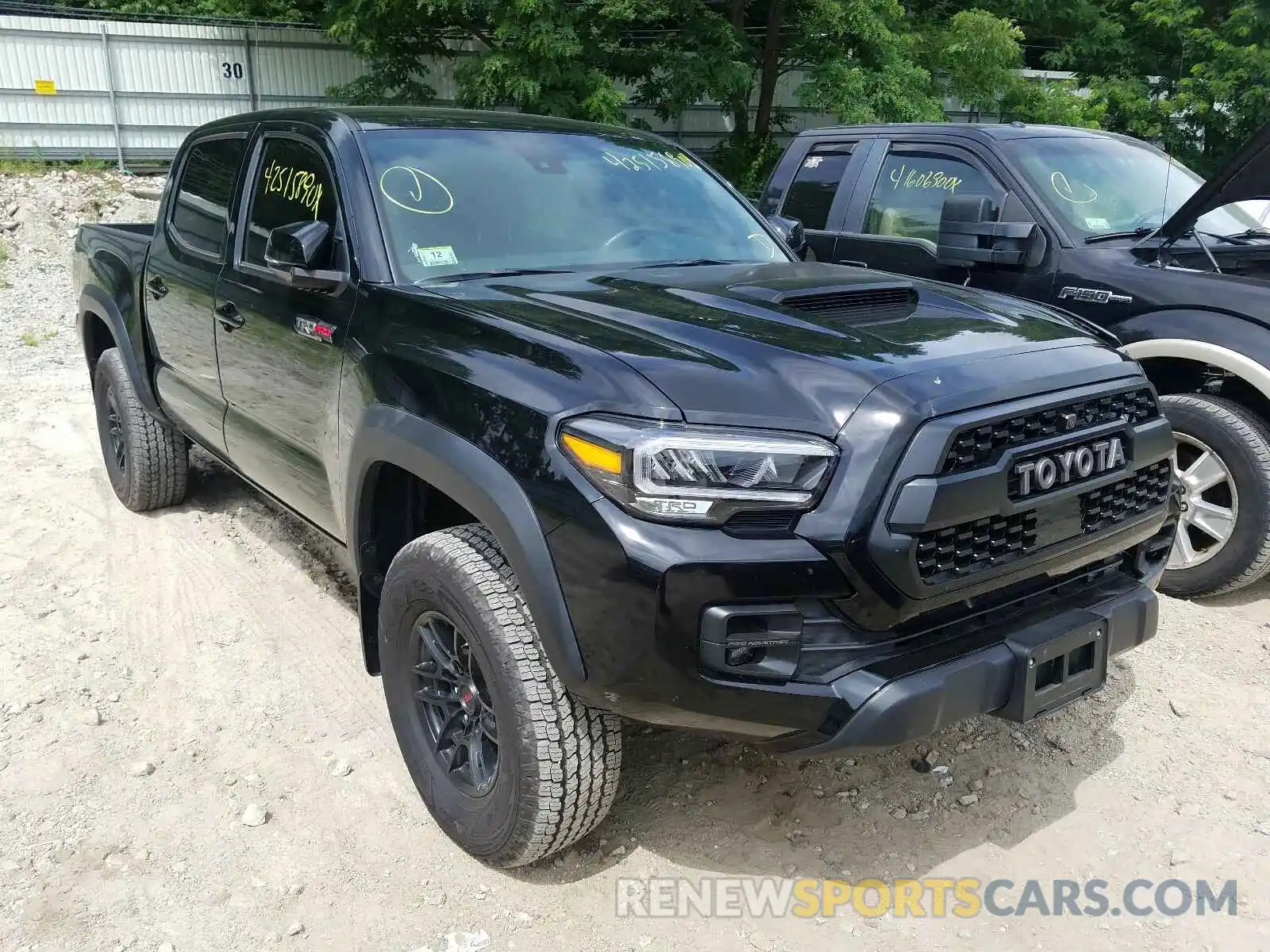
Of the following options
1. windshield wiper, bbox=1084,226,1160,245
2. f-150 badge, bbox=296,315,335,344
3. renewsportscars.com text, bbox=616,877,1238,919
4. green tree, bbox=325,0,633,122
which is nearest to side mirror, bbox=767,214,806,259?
windshield wiper, bbox=1084,226,1160,245

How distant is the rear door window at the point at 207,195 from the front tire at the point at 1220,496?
3880 millimetres

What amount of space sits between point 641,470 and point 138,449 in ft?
12.5

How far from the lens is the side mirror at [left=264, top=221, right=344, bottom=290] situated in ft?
10.4

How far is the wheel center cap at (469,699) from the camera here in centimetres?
283

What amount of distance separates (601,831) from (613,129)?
2.60 m

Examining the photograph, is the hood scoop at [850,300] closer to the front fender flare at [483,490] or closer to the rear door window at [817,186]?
the front fender flare at [483,490]

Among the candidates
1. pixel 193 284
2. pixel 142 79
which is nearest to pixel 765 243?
pixel 193 284

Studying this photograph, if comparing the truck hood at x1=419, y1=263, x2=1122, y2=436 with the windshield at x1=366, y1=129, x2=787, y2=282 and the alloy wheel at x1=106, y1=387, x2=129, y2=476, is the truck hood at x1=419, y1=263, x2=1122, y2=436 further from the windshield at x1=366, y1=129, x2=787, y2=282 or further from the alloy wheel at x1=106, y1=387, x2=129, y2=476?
the alloy wheel at x1=106, y1=387, x2=129, y2=476

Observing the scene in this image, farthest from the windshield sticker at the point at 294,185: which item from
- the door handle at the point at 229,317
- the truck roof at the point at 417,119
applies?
the door handle at the point at 229,317

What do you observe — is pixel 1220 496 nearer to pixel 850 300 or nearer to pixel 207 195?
pixel 850 300

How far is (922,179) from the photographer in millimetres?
5621

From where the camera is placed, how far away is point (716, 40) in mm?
16812

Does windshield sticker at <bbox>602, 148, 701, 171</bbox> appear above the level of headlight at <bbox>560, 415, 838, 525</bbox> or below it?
above

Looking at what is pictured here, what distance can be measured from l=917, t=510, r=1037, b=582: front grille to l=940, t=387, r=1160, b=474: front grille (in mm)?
143
